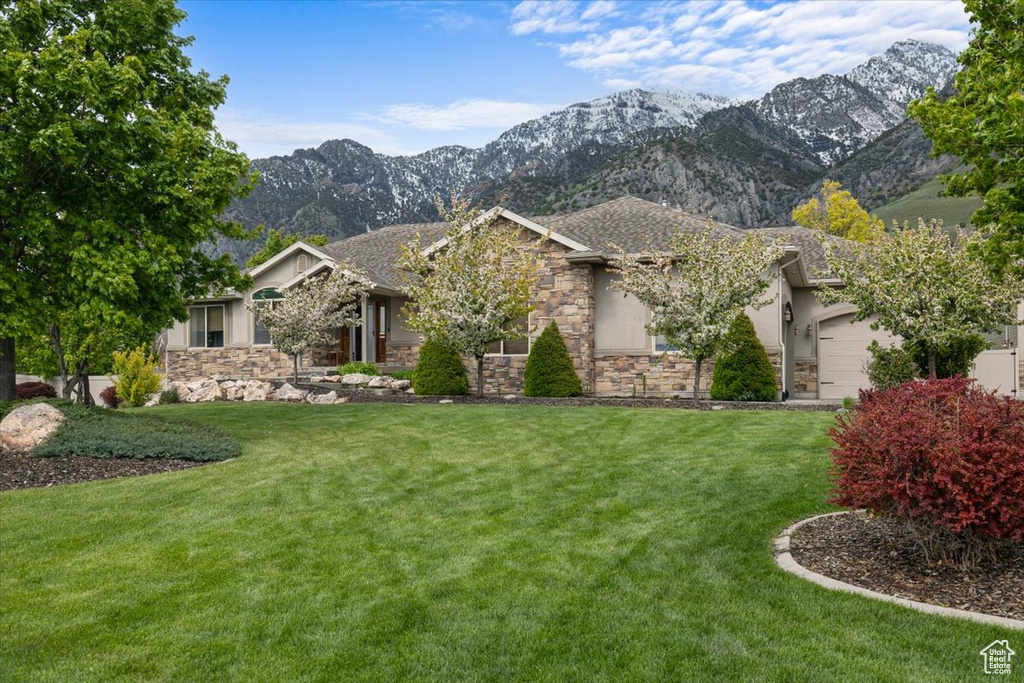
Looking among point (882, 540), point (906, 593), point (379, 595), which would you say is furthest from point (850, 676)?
point (379, 595)

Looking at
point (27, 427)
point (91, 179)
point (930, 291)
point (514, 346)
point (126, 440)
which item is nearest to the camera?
point (126, 440)

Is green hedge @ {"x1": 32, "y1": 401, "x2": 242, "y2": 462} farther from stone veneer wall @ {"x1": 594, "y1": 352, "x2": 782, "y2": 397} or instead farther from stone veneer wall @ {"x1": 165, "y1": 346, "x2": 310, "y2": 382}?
stone veneer wall @ {"x1": 165, "y1": 346, "x2": 310, "y2": 382}

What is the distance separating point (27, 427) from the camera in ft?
35.0

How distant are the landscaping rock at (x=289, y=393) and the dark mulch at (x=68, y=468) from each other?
950 cm

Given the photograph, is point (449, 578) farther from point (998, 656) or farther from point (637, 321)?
point (637, 321)

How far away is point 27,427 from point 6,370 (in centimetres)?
341

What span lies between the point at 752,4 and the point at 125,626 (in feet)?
98.4

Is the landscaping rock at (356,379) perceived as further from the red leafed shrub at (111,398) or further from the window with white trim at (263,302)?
the red leafed shrub at (111,398)

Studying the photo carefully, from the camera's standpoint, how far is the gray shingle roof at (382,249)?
25.2 m

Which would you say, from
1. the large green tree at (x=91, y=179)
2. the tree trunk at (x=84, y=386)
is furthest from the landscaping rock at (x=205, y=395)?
the large green tree at (x=91, y=179)

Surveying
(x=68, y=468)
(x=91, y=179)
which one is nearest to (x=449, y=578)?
(x=68, y=468)

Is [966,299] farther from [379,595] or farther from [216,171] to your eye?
[216,171]

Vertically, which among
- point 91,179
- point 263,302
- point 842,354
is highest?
point 91,179

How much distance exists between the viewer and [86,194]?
11.7 metres
